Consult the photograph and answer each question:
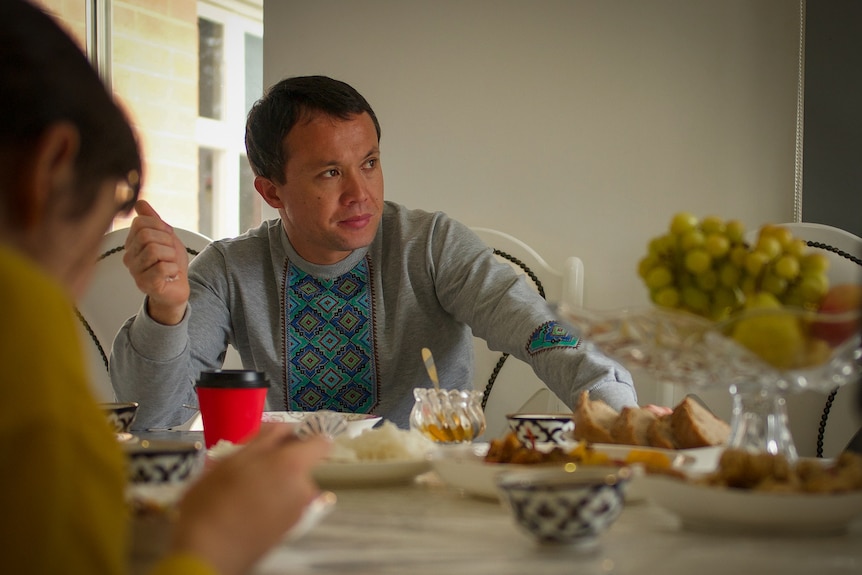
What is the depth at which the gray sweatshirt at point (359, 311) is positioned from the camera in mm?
2076

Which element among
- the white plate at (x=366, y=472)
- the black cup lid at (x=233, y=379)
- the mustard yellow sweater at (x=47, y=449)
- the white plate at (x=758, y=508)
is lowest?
the white plate at (x=366, y=472)

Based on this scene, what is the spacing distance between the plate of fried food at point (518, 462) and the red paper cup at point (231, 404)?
1.14 feet

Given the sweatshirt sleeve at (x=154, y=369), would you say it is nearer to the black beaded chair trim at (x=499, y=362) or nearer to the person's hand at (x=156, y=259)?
the person's hand at (x=156, y=259)

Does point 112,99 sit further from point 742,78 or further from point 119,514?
point 742,78

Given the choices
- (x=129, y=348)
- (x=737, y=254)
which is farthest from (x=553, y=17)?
(x=737, y=254)

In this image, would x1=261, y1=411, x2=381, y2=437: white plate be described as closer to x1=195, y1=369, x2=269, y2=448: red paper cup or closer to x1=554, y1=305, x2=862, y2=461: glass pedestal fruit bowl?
x1=195, y1=369, x2=269, y2=448: red paper cup

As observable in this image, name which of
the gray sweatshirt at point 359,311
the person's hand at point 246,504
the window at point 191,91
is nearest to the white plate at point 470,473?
the person's hand at point 246,504

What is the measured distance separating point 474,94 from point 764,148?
2.60 feet

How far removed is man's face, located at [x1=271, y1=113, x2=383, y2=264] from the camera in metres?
2.09

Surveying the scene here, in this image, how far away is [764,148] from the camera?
226 centimetres

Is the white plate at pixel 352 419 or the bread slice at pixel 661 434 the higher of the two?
the bread slice at pixel 661 434

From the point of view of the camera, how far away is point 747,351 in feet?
2.75

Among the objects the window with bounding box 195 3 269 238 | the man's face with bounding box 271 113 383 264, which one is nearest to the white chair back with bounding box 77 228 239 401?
the man's face with bounding box 271 113 383 264

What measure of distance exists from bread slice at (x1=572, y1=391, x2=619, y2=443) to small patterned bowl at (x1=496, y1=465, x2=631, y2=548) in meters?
0.42
